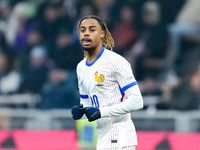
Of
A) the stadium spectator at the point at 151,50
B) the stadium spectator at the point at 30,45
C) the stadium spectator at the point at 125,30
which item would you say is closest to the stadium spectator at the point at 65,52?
the stadium spectator at the point at 30,45

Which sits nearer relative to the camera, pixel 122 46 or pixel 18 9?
pixel 122 46

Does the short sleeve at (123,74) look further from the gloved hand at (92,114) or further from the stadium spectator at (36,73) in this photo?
the stadium spectator at (36,73)

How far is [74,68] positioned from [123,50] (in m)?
1.03

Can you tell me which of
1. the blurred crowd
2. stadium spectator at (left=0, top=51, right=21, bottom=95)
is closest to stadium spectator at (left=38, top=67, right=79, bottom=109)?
the blurred crowd

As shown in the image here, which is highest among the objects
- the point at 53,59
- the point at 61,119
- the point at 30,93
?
the point at 53,59

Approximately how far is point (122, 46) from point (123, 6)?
29.9 inches

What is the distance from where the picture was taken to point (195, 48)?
10188mm

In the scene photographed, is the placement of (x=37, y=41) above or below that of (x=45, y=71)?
above

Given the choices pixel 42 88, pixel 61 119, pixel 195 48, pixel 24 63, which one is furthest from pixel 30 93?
pixel 195 48

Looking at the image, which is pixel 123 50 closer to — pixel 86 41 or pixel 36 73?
pixel 36 73

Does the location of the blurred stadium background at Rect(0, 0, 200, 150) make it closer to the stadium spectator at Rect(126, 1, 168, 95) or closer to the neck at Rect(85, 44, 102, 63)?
the stadium spectator at Rect(126, 1, 168, 95)

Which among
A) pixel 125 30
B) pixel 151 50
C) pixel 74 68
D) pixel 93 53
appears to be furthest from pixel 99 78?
pixel 74 68

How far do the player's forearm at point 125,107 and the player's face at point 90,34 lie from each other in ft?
1.63

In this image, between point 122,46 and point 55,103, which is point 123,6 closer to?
point 122,46
